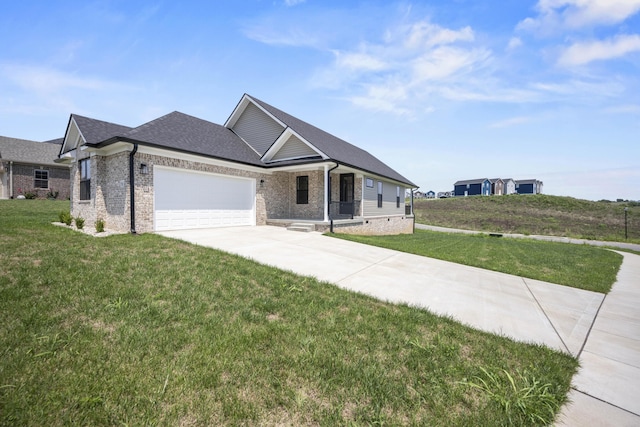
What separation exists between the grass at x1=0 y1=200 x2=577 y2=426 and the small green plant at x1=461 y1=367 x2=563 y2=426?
1.0 inches

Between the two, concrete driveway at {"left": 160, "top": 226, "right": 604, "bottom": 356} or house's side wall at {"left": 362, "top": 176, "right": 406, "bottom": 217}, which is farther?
house's side wall at {"left": 362, "top": 176, "right": 406, "bottom": 217}

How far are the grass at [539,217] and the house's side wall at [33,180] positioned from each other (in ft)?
126

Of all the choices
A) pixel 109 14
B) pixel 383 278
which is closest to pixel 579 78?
pixel 383 278

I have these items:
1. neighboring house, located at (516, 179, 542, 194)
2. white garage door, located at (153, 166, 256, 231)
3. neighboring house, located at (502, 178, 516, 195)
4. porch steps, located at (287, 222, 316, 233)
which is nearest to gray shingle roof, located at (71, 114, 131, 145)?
white garage door, located at (153, 166, 256, 231)

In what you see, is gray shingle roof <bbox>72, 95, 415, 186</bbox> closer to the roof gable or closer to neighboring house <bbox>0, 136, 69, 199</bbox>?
the roof gable

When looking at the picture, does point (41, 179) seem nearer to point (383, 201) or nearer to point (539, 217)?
point (383, 201)

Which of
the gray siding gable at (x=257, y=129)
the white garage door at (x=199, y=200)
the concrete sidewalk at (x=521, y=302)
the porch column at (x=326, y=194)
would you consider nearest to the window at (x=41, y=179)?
the gray siding gable at (x=257, y=129)

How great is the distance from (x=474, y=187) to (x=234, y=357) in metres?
78.5

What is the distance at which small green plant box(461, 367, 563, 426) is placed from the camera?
2.23 metres

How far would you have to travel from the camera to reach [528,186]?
74188mm

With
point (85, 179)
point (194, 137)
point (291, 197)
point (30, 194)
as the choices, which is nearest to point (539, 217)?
point (291, 197)

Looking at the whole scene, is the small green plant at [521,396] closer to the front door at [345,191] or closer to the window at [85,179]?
the front door at [345,191]

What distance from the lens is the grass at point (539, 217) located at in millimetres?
26344

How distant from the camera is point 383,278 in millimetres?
5836
